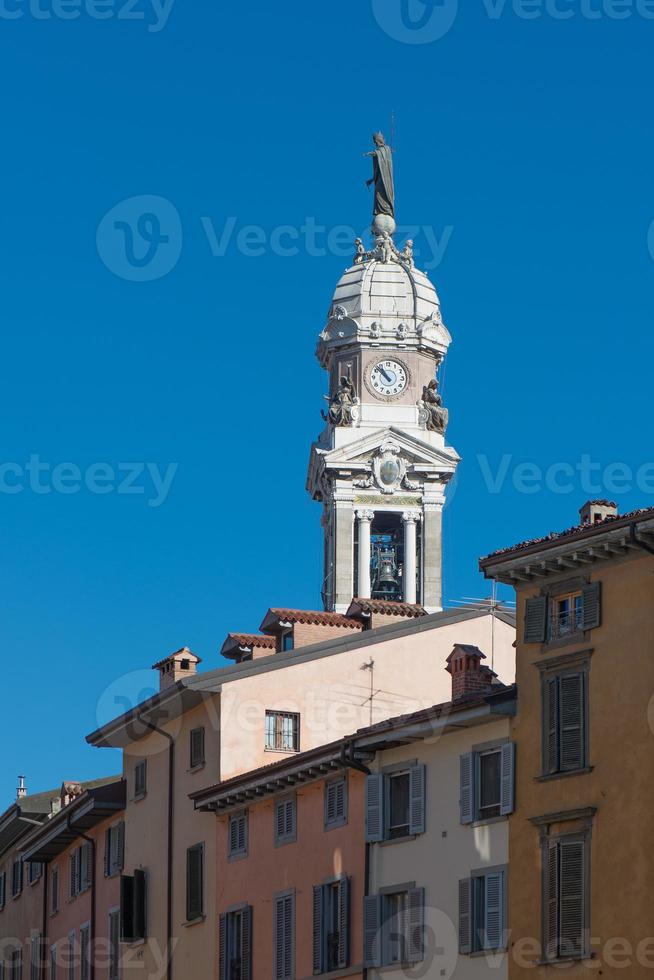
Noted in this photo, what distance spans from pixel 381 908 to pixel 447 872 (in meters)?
2.58

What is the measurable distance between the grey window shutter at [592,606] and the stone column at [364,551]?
71.1m

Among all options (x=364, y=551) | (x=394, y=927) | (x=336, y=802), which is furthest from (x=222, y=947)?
(x=364, y=551)

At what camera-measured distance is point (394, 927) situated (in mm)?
58969

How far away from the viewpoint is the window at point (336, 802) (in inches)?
2442

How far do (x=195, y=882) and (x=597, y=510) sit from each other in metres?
18.0

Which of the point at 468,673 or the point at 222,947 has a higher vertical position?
the point at 468,673

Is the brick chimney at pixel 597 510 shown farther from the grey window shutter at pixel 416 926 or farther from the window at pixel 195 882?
the window at pixel 195 882

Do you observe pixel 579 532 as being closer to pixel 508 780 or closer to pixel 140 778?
pixel 508 780

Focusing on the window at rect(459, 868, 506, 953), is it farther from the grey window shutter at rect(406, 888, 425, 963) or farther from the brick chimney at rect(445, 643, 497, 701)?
the brick chimney at rect(445, 643, 497, 701)

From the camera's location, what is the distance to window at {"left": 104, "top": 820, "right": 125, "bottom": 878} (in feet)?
249

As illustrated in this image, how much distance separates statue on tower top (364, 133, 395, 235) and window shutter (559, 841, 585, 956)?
285 feet

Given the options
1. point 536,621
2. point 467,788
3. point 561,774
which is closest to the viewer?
point 561,774

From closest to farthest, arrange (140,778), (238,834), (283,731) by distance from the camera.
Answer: (238,834), (283,731), (140,778)

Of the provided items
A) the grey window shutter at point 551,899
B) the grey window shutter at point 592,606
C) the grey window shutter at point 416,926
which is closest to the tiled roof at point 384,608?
the grey window shutter at point 416,926
